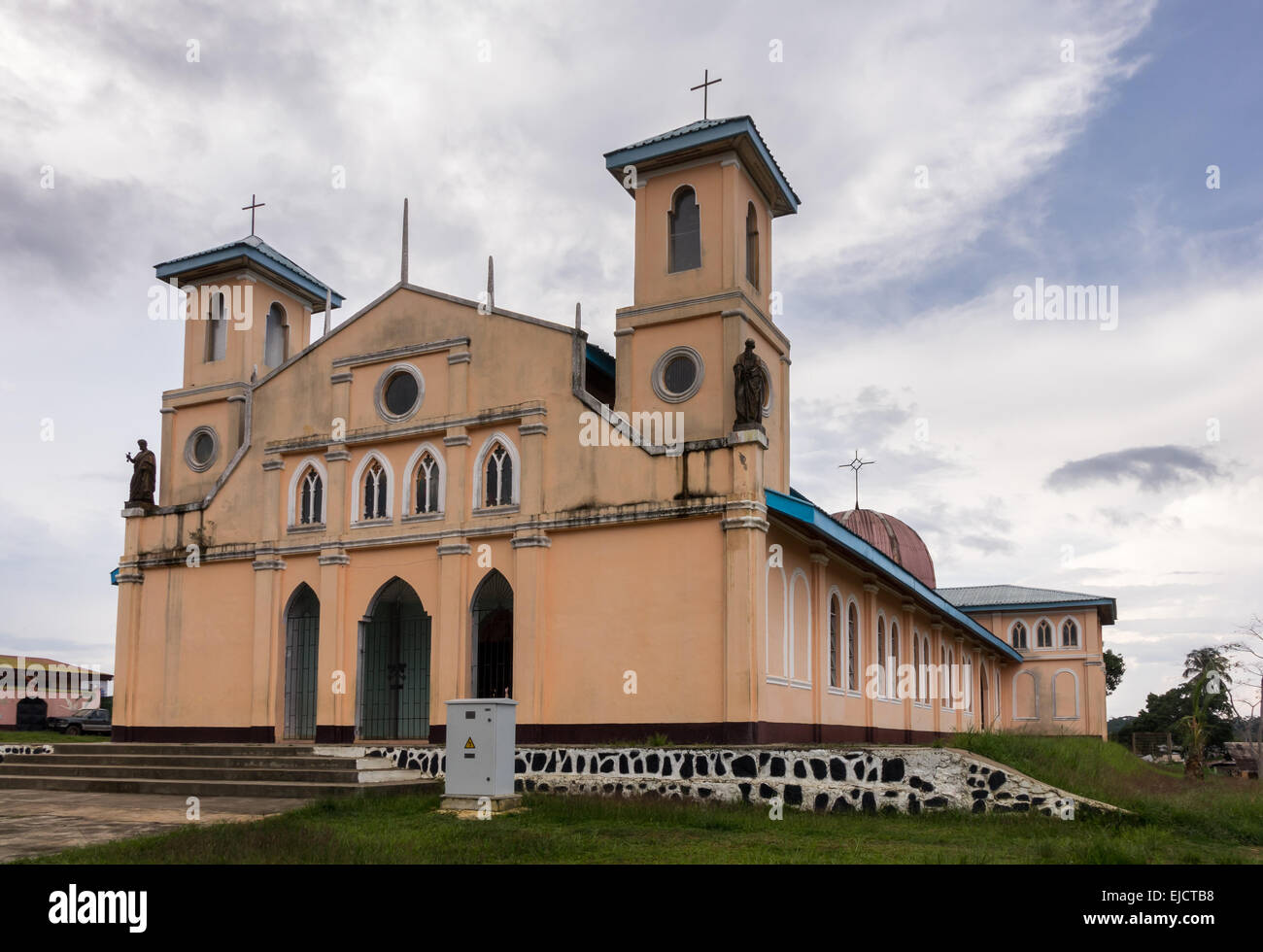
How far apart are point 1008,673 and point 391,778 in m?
40.5

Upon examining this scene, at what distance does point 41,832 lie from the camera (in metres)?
15.1

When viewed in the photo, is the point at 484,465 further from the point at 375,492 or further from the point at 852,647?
the point at 852,647

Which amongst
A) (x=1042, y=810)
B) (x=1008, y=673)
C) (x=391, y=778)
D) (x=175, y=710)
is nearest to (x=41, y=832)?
(x=391, y=778)

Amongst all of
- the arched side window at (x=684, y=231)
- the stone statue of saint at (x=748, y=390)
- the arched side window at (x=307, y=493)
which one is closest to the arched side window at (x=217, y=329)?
the arched side window at (x=307, y=493)

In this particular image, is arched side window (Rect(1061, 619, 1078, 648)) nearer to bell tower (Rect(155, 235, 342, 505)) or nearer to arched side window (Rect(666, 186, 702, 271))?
arched side window (Rect(666, 186, 702, 271))

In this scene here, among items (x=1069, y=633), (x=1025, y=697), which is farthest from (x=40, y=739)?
(x=1069, y=633)

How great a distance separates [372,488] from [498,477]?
3372 mm

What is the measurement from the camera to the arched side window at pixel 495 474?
Result: 23.2 m

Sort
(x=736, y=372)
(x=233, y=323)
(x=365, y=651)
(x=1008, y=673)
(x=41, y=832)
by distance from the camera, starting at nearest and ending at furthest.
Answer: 1. (x=41, y=832)
2. (x=736, y=372)
3. (x=365, y=651)
4. (x=233, y=323)
5. (x=1008, y=673)

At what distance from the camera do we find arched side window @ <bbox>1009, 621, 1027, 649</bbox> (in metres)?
55.0

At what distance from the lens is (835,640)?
25.8 metres

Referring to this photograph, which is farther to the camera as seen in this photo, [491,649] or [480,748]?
[491,649]

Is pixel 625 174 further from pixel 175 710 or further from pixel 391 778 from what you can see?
pixel 175 710

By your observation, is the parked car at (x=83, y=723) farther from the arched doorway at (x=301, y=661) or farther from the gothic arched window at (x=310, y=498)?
the gothic arched window at (x=310, y=498)
